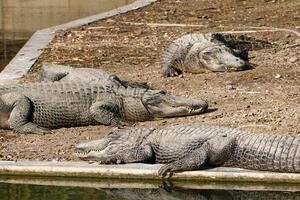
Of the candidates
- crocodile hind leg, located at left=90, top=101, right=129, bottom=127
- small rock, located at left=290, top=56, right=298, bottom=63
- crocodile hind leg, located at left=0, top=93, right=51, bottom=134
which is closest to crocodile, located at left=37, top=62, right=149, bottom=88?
crocodile hind leg, located at left=90, top=101, right=129, bottom=127

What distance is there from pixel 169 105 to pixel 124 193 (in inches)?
74.9

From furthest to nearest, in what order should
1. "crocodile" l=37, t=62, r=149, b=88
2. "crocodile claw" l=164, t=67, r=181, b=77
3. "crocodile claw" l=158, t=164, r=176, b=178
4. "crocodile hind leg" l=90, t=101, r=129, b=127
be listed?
"crocodile claw" l=164, t=67, r=181, b=77, "crocodile" l=37, t=62, r=149, b=88, "crocodile hind leg" l=90, t=101, r=129, b=127, "crocodile claw" l=158, t=164, r=176, b=178

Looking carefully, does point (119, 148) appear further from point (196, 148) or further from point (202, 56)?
point (202, 56)

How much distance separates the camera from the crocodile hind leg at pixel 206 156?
7078 millimetres

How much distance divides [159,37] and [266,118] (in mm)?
5024

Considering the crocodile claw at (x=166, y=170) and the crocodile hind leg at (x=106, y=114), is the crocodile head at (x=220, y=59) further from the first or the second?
the crocodile claw at (x=166, y=170)

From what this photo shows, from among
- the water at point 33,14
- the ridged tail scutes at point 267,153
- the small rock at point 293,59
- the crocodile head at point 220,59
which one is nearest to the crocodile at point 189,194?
the ridged tail scutes at point 267,153

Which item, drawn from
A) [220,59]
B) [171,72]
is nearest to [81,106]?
[171,72]

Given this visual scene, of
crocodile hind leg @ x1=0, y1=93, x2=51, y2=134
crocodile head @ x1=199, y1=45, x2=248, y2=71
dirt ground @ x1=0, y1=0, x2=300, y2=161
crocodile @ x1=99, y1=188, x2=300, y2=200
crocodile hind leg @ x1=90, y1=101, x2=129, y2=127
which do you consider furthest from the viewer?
crocodile head @ x1=199, y1=45, x2=248, y2=71

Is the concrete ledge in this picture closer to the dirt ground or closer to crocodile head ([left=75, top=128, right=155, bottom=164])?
crocodile head ([left=75, top=128, right=155, bottom=164])

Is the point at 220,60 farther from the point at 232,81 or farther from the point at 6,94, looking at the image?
the point at 6,94

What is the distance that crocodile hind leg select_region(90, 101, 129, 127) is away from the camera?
8.59 m

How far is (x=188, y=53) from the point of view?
1113 cm

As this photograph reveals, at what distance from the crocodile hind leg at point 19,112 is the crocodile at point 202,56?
2434 millimetres
